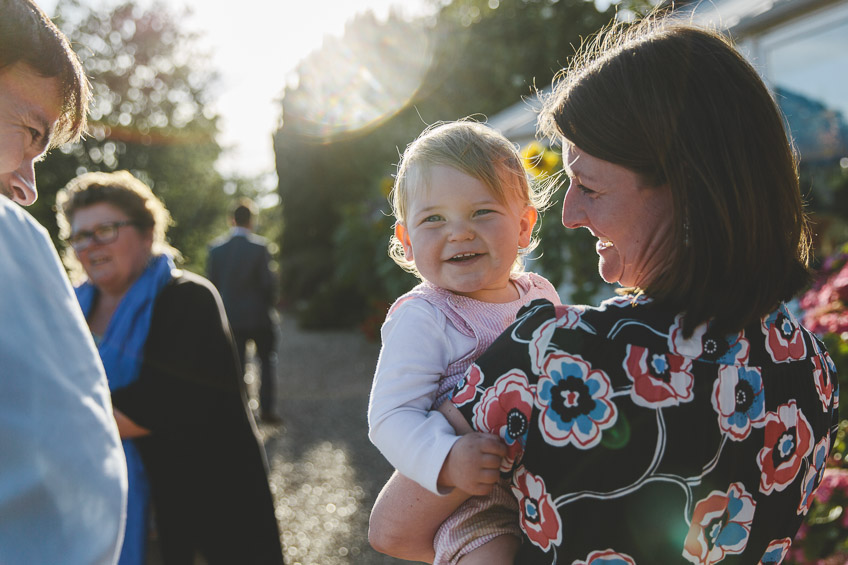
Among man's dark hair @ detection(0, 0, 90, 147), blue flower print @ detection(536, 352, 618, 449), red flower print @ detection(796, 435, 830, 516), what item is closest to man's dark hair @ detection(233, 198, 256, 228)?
man's dark hair @ detection(0, 0, 90, 147)

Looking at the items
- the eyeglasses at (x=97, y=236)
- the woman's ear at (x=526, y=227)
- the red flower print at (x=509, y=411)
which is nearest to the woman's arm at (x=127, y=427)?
the eyeglasses at (x=97, y=236)

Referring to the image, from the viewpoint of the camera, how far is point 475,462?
110cm

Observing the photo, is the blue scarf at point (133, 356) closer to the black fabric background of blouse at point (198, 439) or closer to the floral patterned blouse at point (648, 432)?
the black fabric background of blouse at point (198, 439)

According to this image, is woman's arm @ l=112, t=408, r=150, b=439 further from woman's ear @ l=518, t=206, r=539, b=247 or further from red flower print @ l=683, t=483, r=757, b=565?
red flower print @ l=683, t=483, r=757, b=565

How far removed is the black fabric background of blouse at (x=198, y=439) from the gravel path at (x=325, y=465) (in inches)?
75.5

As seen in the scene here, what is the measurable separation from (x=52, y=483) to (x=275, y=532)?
6.51 ft

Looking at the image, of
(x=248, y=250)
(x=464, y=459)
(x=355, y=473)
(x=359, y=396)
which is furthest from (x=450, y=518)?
(x=359, y=396)

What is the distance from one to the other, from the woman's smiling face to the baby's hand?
0.43m

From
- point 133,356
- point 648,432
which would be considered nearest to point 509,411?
point 648,432

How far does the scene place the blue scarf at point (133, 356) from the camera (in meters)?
2.45

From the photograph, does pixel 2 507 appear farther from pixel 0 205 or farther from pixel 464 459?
pixel 464 459

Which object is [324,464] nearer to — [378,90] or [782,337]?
[782,337]

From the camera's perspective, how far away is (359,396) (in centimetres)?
849

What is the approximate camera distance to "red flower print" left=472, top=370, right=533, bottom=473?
3.53 ft
